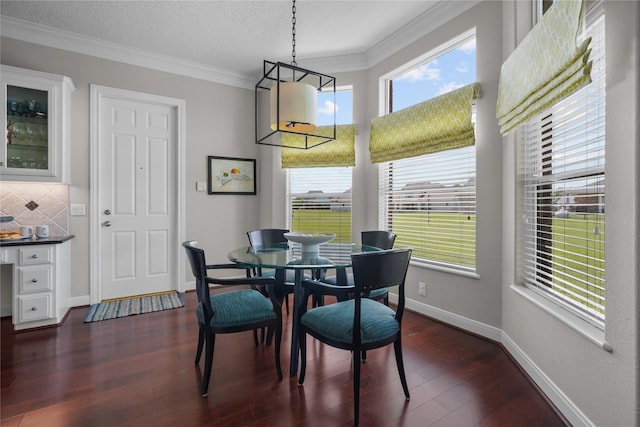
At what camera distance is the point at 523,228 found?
2.24 metres

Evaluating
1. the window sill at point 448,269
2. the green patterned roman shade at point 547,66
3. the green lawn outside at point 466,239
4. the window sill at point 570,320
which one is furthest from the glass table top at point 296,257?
the green patterned roman shade at point 547,66

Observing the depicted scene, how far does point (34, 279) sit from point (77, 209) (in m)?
0.85

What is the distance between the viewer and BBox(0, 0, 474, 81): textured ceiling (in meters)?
2.81

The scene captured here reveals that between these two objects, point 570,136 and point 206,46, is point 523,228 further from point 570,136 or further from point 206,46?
point 206,46

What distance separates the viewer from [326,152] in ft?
12.7

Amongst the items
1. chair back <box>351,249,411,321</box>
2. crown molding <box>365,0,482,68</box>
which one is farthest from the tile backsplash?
crown molding <box>365,0,482,68</box>

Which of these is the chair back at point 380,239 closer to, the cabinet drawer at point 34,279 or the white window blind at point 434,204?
the white window blind at point 434,204

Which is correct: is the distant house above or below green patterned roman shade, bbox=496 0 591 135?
below

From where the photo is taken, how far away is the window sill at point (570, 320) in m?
1.42

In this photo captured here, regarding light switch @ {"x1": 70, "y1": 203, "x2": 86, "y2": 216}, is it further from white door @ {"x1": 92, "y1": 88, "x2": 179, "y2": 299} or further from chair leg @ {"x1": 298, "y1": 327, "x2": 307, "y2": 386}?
chair leg @ {"x1": 298, "y1": 327, "x2": 307, "y2": 386}

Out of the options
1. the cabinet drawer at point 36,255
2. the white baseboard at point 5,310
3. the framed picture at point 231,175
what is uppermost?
the framed picture at point 231,175

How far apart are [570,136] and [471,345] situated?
1.66 m

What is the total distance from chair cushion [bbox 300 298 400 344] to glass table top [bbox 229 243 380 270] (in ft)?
0.91

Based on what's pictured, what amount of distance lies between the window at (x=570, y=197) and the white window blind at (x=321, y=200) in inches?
80.3
